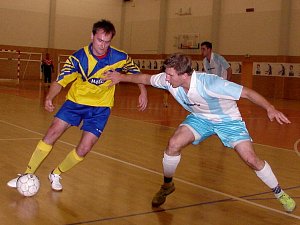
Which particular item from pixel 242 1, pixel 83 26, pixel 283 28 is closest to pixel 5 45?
pixel 83 26

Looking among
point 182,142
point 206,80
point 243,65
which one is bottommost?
point 182,142

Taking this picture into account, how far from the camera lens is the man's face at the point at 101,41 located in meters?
4.41

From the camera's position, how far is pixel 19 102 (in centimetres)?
1435

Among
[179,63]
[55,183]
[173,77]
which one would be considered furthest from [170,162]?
[55,183]

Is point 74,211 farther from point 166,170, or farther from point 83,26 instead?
point 83,26

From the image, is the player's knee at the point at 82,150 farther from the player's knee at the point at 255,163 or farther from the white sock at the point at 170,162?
the player's knee at the point at 255,163

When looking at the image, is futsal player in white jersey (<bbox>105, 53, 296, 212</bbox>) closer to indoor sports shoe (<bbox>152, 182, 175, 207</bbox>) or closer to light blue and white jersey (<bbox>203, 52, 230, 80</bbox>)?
indoor sports shoe (<bbox>152, 182, 175, 207</bbox>)

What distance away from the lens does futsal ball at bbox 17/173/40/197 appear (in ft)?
14.7

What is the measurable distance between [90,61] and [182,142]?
1.27 meters

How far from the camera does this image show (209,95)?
413 centimetres

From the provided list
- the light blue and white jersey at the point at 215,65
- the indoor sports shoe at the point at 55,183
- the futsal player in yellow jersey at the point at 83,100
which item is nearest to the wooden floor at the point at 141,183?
the indoor sports shoe at the point at 55,183

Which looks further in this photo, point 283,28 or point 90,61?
point 283,28

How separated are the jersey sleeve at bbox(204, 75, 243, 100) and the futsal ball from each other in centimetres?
197

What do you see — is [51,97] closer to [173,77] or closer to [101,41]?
[101,41]
